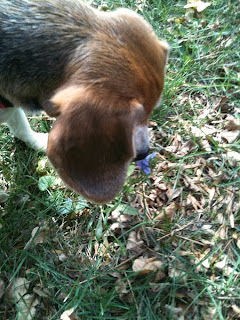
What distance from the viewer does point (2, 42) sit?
7.48 feet

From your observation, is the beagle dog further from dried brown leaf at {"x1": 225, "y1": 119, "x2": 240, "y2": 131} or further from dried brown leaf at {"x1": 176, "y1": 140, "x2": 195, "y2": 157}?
dried brown leaf at {"x1": 225, "y1": 119, "x2": 240, "y2": 131}

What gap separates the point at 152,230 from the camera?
331 cm

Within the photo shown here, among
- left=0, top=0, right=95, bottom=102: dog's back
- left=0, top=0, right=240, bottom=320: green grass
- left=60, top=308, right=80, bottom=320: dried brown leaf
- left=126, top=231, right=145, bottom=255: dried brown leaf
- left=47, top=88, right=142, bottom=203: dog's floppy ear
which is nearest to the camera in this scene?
left=47, top=88, right=142, bottom=203: dog's floppy ear

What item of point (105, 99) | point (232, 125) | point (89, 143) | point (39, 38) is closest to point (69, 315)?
point (89, 143)

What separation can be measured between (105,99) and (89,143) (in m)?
0.26

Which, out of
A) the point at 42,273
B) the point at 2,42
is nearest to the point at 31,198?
the point at 42,273

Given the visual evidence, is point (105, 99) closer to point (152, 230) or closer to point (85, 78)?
point (85, 78)

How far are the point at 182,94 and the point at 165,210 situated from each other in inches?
55.9

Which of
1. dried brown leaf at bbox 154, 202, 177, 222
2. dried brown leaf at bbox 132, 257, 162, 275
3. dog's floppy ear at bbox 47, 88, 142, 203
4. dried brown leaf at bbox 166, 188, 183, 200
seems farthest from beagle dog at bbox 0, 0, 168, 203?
dried brown leaf at bbox 166, 188, 183, 200

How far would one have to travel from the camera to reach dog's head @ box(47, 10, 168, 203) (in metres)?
2.00

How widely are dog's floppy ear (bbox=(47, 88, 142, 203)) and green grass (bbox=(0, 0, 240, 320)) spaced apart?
1.04m

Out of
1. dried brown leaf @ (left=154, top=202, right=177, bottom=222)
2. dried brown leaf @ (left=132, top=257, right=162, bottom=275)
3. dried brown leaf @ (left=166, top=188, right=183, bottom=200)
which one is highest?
dried brown leaf @ (left=166, top=188, right=183, bottom=200)

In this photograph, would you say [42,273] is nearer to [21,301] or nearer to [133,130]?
[21,301]

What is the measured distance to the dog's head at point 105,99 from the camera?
2.00m
